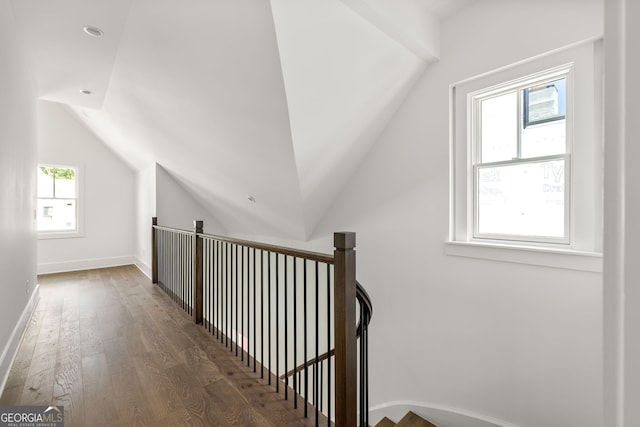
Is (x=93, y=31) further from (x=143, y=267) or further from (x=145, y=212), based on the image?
(x=143, y=267)

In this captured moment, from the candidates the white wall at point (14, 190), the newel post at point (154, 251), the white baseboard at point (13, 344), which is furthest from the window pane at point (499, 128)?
the newel post at point (154, 251)

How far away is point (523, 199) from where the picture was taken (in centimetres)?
225

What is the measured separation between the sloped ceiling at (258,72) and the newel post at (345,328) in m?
1.34

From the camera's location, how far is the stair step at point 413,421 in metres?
2.54

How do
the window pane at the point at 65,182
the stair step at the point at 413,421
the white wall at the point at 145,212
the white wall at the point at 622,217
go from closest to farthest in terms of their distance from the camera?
the white wall at the point at 622,217 < the stair step at the point at 413,421 < the white wall at the point at 145,212 < the window pane at the point at 65,182

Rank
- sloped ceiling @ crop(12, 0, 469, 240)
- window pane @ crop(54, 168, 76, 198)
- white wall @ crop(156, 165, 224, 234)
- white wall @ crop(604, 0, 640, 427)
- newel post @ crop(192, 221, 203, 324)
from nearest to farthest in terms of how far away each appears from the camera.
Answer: white wall @ crop(604, 0, 640, 427) < sloped ceiling @ crop(12, 0, 469, 240) < newel post @ crop(192, 221, 203, 324) < white wall @ crop(156, 165, 224, 234) < window pane @ crop(54, 168, 76, 198)

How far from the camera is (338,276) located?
153cm

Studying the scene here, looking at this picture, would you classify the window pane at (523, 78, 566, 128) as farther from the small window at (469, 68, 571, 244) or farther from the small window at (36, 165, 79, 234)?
the small window at (36, 165, 79, 234)

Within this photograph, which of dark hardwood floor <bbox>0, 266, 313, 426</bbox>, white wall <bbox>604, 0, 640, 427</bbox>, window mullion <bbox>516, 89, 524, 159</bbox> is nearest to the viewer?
white wall <bbox>604, 0, 640, 427</bbox>

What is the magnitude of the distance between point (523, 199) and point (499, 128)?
1.88 feet

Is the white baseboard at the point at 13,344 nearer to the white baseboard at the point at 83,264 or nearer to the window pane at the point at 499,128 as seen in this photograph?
the white baseboard at the point at 83,264

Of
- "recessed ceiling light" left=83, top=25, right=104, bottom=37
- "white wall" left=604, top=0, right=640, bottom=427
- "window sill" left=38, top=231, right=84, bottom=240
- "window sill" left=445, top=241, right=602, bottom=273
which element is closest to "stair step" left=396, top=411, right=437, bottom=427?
"window sill" left=445, top=241, right=602, bottom=273

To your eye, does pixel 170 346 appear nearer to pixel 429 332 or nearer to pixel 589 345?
pixel 429 332

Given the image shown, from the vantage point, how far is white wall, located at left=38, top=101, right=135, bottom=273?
5.66 m
